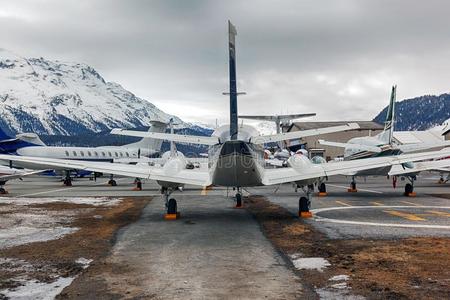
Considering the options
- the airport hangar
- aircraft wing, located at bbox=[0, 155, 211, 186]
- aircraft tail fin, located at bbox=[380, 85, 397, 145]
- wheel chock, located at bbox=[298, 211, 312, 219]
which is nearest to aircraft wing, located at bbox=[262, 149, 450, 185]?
wheel chock, located at bbox=[298, 211, 312, 219]

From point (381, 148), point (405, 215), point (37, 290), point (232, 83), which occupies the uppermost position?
point (232, 83)

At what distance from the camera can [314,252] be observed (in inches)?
385

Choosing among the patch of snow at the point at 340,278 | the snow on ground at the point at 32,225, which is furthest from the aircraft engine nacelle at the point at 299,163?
the patch of snow at the point at 340,278

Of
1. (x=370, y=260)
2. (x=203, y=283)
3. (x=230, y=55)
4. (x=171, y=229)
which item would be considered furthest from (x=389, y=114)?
(x=203, y=283)

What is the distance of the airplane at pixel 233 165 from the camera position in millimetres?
14227

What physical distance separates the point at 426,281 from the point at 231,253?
4248 mm

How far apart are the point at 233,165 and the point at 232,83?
285 cm

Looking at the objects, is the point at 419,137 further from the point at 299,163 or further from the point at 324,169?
the point at 299,163

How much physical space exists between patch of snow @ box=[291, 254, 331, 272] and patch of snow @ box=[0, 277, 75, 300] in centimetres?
432

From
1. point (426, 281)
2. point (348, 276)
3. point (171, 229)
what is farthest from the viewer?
point (171, 229)

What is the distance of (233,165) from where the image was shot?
1423 cm

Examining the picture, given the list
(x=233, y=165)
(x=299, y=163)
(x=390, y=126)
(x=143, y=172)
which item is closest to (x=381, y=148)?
(x=390, y=126)

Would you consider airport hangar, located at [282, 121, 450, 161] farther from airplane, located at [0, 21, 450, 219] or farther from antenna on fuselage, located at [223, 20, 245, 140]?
antenna on fuselage, located at [223, 20, 245, 140]

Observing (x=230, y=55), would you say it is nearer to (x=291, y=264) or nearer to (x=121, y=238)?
(x=121, y=238)
